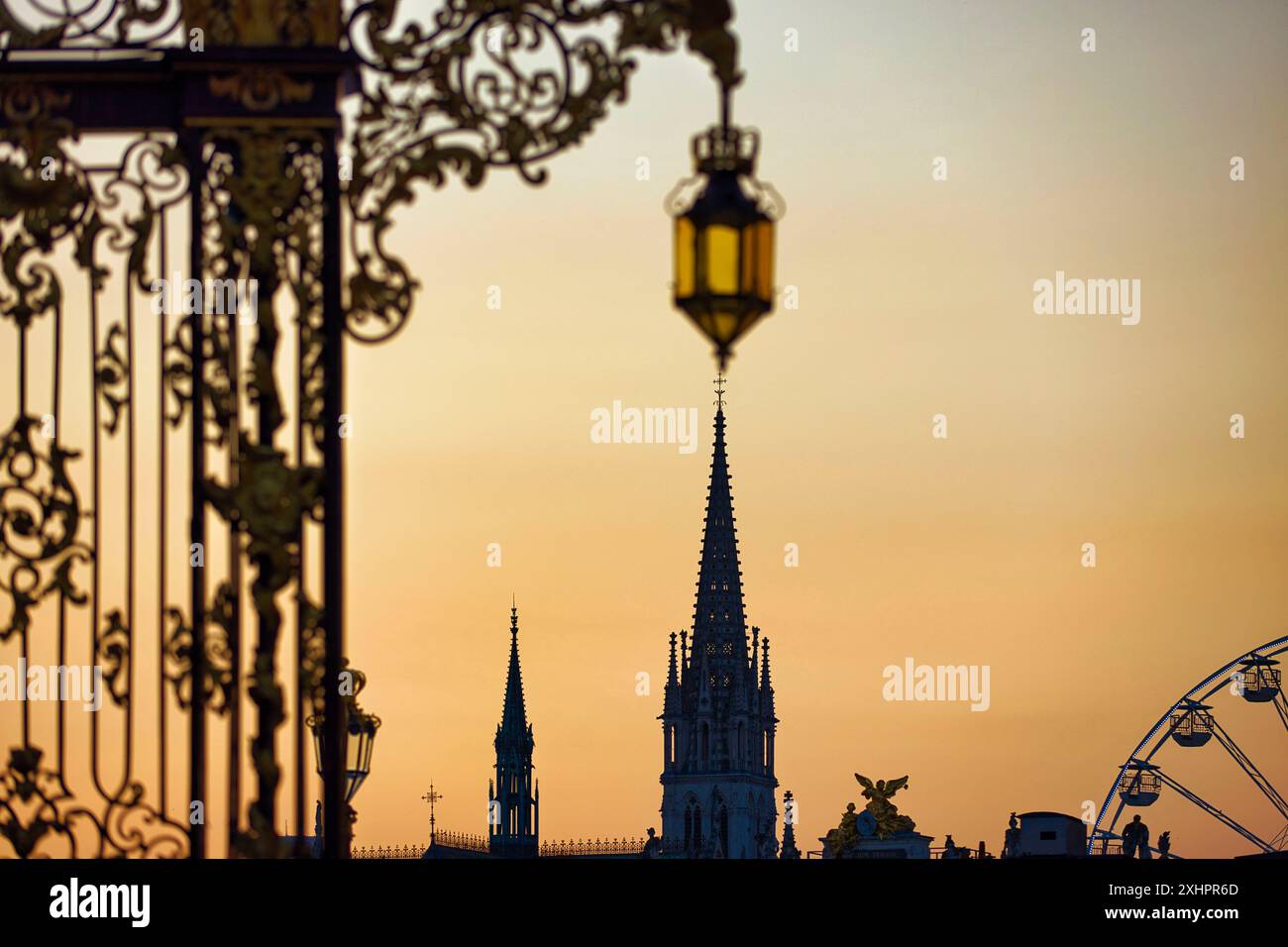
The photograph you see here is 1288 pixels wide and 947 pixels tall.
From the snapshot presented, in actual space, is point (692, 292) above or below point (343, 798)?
above

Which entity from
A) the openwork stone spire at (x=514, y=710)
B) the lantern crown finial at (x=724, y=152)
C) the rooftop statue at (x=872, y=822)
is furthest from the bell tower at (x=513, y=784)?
the lantern crown finial at (x=724, y=152)

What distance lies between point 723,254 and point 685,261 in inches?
6.1

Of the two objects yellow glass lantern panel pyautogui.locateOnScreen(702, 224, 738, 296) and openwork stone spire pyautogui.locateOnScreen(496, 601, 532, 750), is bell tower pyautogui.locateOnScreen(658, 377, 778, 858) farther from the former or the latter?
yellow glass lantern panel pyautogui.locateOnScreen(702, 224, 738, 296)

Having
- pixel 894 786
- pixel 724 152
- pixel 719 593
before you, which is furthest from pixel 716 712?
pixel 724 152

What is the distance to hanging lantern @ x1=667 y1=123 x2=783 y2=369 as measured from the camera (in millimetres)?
11500

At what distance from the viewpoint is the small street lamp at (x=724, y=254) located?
11500 millimetres

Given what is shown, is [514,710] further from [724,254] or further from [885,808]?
[724,254]

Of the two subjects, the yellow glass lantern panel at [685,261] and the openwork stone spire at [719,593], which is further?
the openwork stone spire at [719,593]

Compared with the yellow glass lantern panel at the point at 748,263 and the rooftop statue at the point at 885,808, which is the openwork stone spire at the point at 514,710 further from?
the yellow glass lantern panel at the point at 748,263
